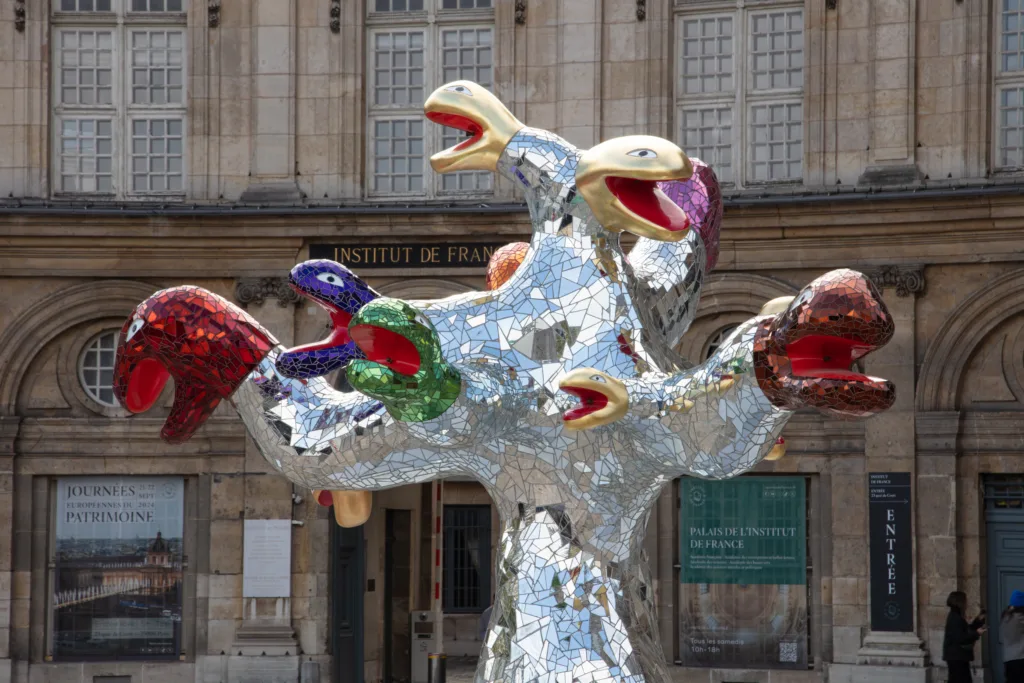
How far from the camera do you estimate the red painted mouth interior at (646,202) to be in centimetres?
765

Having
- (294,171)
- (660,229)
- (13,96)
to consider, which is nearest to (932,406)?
(294,171)

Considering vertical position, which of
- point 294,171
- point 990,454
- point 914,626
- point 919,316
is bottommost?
point 914,626

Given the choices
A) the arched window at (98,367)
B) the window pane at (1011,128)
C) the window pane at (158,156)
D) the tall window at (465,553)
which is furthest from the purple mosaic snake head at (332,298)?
the tall window at (465,553)

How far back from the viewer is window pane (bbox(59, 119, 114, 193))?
66.8 feet

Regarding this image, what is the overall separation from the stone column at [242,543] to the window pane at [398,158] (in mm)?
1629

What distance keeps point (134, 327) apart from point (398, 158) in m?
12.7

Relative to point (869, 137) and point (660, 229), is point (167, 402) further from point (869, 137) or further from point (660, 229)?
point (660, 229)

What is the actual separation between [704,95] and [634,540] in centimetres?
1241

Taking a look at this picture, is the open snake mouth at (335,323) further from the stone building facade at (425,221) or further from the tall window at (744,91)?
the tall window at (744,91)

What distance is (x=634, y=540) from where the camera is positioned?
7.83 m

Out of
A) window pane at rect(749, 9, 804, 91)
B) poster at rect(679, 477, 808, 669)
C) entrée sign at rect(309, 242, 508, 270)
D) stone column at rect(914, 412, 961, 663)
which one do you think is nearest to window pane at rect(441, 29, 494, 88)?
entrée sign at rect(309, 242, 508, 270)

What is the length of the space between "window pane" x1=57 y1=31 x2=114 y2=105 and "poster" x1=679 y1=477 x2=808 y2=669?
7747mm

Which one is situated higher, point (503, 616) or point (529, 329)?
point (529, 329)

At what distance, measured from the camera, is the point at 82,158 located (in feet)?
66.9
